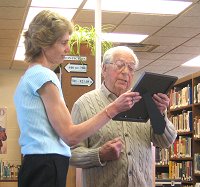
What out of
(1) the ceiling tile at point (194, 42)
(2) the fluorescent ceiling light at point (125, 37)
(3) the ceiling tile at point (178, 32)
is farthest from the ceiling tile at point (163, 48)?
(3) the ceiling tile at point (178, 32)

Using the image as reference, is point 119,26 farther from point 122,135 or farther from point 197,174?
point 122,135

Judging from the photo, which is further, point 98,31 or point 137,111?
point 98,31

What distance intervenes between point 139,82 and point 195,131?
14.5 feet

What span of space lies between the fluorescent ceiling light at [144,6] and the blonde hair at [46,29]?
4.50 metres

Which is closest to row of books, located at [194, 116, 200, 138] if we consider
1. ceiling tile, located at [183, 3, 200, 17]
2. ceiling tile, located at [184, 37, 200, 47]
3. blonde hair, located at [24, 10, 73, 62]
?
ceiling tile, located at [183, 3, 200, 17]

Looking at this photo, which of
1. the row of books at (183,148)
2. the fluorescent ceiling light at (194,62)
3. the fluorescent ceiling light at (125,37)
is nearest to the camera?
the row of books at (183,148)

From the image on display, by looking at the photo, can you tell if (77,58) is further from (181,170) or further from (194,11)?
(181,170)

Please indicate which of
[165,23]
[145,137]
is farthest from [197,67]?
[145,137]

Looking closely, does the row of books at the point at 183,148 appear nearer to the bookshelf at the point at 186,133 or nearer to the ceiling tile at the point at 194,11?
the bookshelf at the point at 186,133

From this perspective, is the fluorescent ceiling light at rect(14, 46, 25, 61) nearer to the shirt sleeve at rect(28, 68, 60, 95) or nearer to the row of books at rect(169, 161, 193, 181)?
the row of books at rect(169, 161, 193, 181)

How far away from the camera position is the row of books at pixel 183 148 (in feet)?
21.3

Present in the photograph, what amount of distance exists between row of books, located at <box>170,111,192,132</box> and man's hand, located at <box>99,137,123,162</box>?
4.40m

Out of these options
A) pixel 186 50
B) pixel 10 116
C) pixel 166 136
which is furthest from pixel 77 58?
pixel 10 116

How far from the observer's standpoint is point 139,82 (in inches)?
81.8
